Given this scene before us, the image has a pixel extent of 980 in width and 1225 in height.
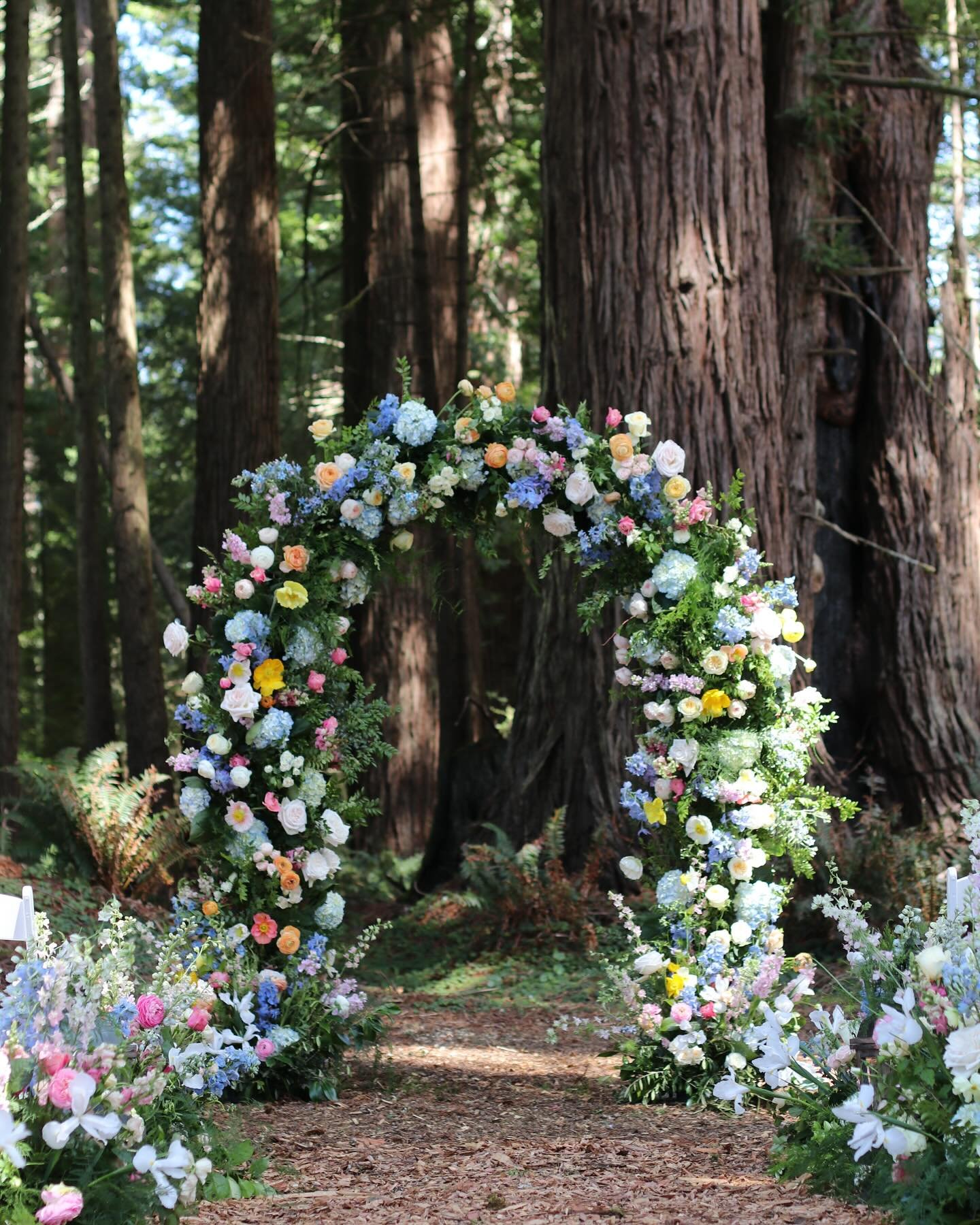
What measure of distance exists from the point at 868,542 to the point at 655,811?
313cm

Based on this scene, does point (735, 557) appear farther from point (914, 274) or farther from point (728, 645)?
point (914, 274)

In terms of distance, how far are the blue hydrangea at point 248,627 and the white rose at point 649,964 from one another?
5.76 feet

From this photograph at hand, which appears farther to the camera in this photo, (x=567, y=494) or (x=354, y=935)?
(x=354, y=935)

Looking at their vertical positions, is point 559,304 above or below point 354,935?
above

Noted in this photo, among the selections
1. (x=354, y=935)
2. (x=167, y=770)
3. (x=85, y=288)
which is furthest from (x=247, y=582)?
(x=85, y=288)

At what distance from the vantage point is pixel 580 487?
497cm

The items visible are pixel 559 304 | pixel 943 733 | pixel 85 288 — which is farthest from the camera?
pixel 85 288

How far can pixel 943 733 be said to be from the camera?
26.7ft

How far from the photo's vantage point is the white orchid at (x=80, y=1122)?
289 cm

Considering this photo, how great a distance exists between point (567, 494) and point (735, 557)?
2.13 feet

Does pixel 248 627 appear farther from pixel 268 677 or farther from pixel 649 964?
pixel 649 964

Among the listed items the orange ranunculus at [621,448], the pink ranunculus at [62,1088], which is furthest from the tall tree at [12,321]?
the pink ranunculus at [62,1088]

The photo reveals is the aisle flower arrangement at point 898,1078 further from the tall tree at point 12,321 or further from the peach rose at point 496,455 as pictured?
the tall tree at point 12,321

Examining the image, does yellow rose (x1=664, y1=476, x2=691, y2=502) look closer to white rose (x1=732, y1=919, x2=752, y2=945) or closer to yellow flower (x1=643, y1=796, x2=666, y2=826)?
yellow flower (x1=643, y1=796, x2=666, y2=826)
